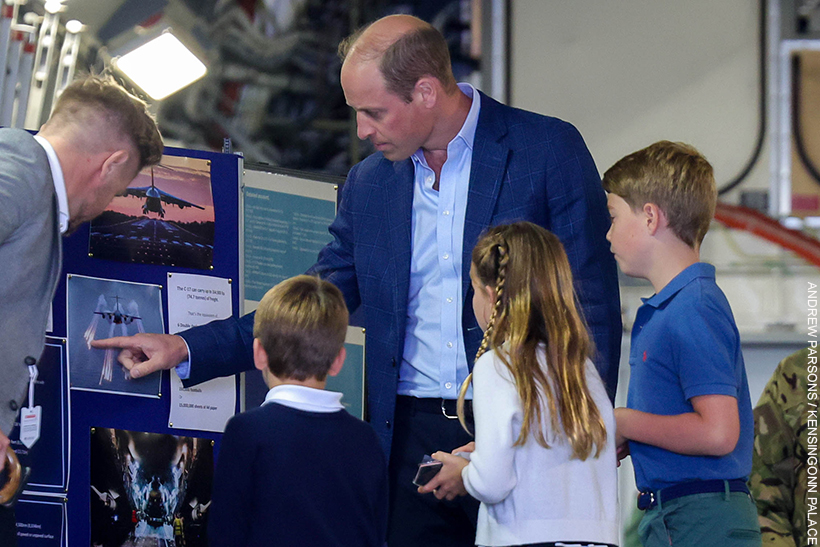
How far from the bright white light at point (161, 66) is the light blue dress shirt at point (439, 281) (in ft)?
8.63

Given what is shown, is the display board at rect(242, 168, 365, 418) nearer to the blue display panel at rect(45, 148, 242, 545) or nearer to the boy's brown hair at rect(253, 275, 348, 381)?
the blue display panel at rect(45, 148, 242, 545)

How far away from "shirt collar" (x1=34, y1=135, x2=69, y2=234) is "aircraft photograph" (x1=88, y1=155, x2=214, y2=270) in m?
0.58

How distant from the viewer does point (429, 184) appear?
210 centimetres

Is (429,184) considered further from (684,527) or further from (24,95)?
(24,95)

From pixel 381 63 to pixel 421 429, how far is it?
32.8 inches

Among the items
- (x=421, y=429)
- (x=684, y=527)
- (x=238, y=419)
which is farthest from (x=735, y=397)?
(x=238, y=419)

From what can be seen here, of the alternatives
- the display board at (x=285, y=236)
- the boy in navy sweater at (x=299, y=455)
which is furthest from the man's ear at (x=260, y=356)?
the display board at (x=285, y=236)

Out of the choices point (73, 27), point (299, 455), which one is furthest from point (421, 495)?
point (73, 27)

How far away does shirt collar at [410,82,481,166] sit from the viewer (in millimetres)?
2066

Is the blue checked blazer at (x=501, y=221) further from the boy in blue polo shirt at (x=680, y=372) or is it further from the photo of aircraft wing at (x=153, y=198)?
the photo of aircraft wing at (x=153, y=198)

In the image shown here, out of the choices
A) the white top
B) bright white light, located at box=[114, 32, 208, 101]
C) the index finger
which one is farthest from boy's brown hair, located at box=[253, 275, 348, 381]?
bright white light, located at box=[114, 32, 208, 101]

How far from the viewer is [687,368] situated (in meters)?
1.77

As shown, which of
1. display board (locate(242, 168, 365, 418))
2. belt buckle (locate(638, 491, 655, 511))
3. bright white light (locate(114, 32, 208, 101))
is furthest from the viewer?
bright white light (locate(114, 32, 208, 101))

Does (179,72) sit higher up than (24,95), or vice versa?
(179,72)
